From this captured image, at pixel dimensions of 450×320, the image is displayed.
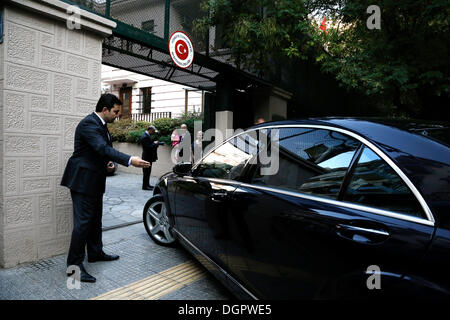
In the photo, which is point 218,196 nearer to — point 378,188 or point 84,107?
point 378,188

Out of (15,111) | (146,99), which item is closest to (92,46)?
(15,111)

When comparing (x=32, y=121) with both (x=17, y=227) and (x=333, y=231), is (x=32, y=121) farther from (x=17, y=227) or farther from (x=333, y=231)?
(x=333, y=231)

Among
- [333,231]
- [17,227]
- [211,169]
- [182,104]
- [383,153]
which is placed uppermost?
[182,104]

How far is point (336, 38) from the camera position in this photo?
7543 millimetres

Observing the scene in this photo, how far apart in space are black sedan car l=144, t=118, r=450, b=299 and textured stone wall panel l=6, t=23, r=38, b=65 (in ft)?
8.11

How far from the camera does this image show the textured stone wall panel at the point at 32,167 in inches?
125

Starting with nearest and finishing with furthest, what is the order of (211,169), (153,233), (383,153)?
1. (383,153)
2. (211,169)
3. (153,233)

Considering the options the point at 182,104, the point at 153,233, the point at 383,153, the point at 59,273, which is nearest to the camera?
the point at 383,153

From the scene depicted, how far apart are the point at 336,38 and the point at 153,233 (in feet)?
21.9

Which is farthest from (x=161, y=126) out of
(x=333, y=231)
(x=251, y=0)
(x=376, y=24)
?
(x=333, y=231)

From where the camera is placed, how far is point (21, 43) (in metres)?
3.10

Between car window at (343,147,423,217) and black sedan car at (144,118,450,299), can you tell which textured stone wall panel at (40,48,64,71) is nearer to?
black sedan car at (144,118,450,299)

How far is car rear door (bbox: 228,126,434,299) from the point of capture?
1.28 m
